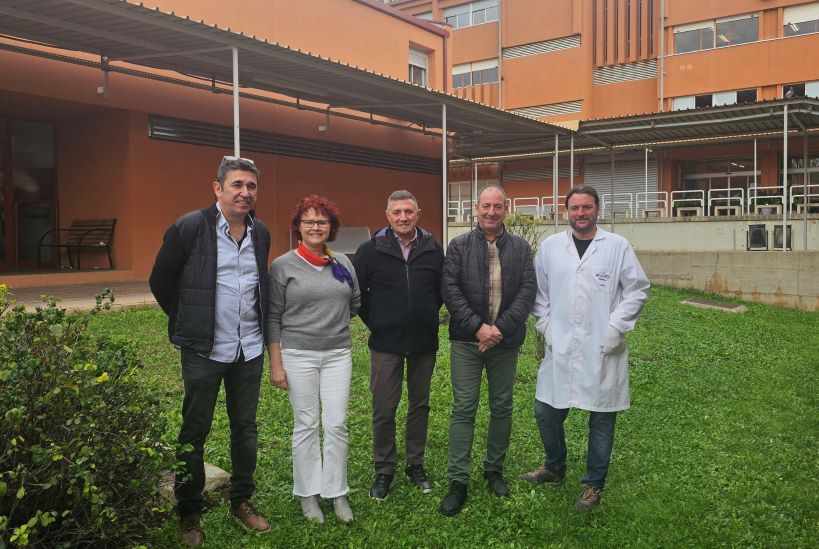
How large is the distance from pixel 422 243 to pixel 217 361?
147 centimetres

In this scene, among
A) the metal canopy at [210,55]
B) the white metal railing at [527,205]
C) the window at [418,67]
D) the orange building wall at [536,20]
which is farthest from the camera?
the orange building wall at [536,20]

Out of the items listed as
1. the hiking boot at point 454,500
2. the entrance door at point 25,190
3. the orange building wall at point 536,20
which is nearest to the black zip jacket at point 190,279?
the hiking boot at point 454,500

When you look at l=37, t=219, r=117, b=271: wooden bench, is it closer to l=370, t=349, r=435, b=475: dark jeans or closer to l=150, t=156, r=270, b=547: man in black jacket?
l=370, t=349, r=435, b=475: dark jeans

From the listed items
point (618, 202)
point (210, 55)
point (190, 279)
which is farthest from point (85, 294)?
point (618, 202)

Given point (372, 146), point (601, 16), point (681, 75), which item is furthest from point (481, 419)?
point (601, 16)

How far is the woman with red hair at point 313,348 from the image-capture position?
152 inches

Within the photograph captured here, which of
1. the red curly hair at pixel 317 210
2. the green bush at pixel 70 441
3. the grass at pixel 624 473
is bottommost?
the grass at pixel 624 473

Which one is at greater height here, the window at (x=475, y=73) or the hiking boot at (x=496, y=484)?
the window at (x=475, y=73)

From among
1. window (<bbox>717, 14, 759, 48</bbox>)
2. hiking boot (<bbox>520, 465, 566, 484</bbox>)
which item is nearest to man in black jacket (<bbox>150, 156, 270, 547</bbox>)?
hiking boot (<bbox>520, 465, 566, 484</bbox>)

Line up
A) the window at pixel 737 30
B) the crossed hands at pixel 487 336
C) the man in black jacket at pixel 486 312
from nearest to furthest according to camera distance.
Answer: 1. the crossed hands at pixel 487 336
2. the man in black jacket at pixel 486 312
3. the window at pixel 737 30

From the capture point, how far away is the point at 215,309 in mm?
3482

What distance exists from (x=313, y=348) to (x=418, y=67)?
17.9 meters

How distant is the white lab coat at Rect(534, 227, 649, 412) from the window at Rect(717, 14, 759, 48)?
25.5 m

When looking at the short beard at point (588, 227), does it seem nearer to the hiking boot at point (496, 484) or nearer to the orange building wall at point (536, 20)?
the hiking boot at point (496, 484)
